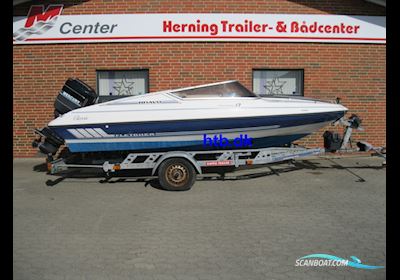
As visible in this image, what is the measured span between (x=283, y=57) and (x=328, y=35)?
1.30m

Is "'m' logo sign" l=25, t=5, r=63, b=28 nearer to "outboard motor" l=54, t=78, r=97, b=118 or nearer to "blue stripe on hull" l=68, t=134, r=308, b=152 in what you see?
"outboard motor" l=54, t=78, r=97, b=118

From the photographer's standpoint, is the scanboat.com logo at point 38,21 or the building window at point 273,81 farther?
the building window at point 273,81

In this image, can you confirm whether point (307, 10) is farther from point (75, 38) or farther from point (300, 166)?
point (75, 38)

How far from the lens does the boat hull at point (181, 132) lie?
6.20 meters

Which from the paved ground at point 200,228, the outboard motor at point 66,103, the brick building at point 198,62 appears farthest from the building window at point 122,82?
the paved ground at point 200,228

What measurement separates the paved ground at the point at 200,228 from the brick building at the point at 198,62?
2.97m

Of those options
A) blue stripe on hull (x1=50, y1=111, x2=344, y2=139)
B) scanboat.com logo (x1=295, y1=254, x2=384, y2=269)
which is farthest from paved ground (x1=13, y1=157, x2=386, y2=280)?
blue stripe on hull (x1=50, y1=111, x2=344, y2=139)

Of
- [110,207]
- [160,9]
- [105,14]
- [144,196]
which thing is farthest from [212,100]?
[105,14]

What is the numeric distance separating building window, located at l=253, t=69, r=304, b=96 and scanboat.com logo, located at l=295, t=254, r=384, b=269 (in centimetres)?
616

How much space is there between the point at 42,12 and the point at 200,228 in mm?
7522

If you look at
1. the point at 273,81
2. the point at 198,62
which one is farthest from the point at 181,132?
the point at 273,81

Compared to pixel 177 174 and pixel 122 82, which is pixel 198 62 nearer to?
pixel 122 82

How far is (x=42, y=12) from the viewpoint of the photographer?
888cm

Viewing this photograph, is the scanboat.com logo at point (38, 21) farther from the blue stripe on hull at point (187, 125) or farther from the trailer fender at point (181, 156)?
the trailer fender at point (181, 156)
